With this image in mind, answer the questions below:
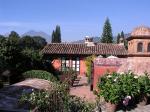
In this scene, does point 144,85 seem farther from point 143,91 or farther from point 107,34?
point 107,34

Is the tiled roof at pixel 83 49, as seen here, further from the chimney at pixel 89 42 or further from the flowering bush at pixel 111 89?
the flowering bush at pixel 111 89

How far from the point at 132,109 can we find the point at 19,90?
10.7m

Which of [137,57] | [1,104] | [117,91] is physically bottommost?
[1,104]

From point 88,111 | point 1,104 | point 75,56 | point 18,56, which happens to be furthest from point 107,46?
point 88,111

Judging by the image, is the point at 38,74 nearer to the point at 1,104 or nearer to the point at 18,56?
the point at 18,56

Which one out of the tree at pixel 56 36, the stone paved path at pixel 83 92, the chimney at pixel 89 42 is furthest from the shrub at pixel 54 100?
the tree at pixel 56 36

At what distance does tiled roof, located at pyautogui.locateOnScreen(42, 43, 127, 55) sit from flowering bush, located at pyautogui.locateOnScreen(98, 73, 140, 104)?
30.0 m

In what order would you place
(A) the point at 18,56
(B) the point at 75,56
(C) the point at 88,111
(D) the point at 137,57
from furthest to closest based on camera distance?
(B) the point at 75,56
(A) the point at 18,56
(D) the point at 137,57
(C) the point at 88,111

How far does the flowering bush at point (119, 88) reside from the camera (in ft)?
38.0

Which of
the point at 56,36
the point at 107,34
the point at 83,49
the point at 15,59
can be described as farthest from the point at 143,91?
the point at 56,36

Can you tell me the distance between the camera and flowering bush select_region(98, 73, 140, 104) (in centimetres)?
1158

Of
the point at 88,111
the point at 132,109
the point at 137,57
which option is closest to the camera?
the point at 88,111

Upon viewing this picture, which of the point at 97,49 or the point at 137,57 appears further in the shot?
the point at 97,49

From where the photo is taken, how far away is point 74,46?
44438 millimetres
